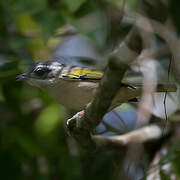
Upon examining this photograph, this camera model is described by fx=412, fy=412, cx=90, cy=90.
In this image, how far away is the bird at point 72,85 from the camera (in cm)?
390

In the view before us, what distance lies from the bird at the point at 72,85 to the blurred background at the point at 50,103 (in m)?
0.30

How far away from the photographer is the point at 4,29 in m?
6.04

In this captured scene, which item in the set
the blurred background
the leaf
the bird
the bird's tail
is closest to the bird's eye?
the bird

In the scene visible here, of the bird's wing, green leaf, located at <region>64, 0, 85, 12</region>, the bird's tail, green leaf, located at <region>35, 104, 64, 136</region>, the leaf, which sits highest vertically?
green leaf, located at <region>64, 0, 85, 12</region>

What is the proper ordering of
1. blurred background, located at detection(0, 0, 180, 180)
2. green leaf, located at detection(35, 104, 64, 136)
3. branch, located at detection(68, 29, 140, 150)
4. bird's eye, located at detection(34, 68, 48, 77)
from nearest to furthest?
1. branch, located at detection(68, 29, 140, 150)
2. bird's eye, located at detection(34, 68, 48, 77)
3. blurred background, located at detection(0, 0, 180, 180)
4. green leaf, located at detection(35, 104, 64, 136)

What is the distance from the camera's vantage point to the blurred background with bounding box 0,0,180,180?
15.7 feet

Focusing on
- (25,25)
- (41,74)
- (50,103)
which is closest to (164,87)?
(41,74)

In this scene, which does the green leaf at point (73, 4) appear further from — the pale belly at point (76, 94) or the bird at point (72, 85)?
the pale belly at point (76, 94)

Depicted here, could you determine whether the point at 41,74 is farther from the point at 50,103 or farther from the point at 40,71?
the point at 50,103

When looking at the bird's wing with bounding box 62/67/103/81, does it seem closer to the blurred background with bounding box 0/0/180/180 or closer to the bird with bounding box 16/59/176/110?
the bird with bounding box 16/59/176/110

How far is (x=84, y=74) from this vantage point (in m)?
4.22

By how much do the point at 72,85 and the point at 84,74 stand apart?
0.55ft

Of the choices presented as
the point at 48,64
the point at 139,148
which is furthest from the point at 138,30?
the point at 48,64

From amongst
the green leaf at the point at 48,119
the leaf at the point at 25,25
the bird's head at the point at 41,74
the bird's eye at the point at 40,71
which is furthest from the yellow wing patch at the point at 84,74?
the leaf at the point at 25,25
